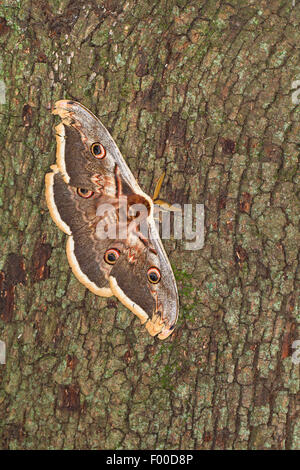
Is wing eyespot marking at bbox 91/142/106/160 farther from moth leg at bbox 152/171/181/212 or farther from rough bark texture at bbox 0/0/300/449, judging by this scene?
moth leg at bbox 152/171/181/212

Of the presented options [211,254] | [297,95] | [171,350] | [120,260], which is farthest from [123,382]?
[297,95]

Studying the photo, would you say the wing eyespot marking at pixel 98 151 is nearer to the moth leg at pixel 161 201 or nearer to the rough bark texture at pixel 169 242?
the rough bark texture at pixel 169 242

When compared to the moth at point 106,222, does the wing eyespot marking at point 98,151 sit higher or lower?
higher

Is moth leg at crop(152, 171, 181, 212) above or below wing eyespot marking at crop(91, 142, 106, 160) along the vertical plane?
below

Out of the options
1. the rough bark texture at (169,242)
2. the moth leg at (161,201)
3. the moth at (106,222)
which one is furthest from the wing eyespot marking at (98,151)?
the moth leg at (161,201)

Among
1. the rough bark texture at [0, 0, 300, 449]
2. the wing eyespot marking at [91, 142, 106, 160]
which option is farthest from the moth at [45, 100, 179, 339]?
the rough bark texture at [0, 0, 300, 449]
